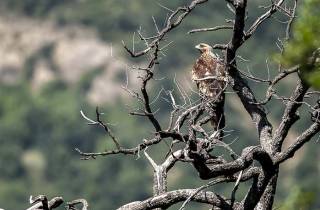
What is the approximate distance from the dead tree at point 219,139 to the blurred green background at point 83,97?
218 ft

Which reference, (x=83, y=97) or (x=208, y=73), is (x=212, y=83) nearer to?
(x=208, y=73)

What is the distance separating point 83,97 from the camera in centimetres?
10350

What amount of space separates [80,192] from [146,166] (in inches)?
193

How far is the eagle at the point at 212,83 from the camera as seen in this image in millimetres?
10825

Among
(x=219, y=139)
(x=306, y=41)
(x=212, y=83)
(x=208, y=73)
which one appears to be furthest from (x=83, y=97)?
(x=306, y=41)

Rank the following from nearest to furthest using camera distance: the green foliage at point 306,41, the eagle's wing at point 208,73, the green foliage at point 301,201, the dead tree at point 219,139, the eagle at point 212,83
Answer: the green foliage at point 306,41, the dead tree at point 219,139, the green foliage at point 301,201, the eagle at point 212,83, the eagle's wing at point 208,73

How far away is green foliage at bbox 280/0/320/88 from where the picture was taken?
7.11 meters

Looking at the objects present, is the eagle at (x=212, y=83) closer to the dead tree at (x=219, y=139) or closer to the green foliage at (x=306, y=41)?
the dead tree at (x=219, y=139)

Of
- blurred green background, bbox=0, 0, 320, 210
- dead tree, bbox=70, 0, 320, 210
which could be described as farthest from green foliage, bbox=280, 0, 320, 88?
blurred green background, bbox=0, 0, 320, 210

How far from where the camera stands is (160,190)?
10672 mm

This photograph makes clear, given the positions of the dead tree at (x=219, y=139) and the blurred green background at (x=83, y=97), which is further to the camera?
the blurred green background at (x=83, y=97)

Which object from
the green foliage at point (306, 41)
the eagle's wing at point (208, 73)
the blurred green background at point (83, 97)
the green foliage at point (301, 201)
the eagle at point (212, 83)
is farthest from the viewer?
the blurred green background at point (83, 97)

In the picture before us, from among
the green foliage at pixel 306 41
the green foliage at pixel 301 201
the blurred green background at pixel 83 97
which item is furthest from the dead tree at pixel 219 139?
the blurred green background at pixel 83 97

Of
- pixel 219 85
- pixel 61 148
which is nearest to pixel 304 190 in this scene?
pixel 219 85
